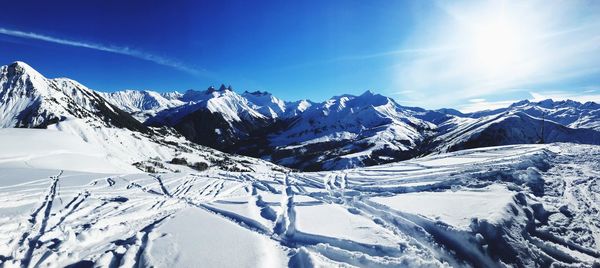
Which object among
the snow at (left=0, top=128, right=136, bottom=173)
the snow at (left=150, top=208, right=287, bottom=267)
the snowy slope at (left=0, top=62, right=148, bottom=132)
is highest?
the snowy slope at (left=0, top=62, right=148, bottom=132)

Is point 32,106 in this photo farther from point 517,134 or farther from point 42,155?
point 517,134

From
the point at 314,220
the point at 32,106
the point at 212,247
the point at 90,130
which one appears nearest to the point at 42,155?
the point at 212,247

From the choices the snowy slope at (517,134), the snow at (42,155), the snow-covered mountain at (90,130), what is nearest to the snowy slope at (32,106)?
the snow-covered mountain at (90,130)

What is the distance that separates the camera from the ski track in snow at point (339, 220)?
9320 mm

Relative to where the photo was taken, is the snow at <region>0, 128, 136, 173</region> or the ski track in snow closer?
the ski track in snow

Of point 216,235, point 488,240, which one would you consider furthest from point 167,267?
point 488,240

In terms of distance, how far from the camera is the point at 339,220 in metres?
12.6

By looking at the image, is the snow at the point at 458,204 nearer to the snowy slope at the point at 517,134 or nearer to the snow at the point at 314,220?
the snow at the point at 314,220

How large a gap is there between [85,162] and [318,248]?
3560 cm

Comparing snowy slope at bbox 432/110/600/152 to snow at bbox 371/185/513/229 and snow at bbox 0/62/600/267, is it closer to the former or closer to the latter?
snow at bbox 0/62/600/267

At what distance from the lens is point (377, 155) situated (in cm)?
18825

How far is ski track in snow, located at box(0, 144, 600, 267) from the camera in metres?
9.32

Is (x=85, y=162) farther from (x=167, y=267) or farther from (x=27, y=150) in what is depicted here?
(x=167, y=267)

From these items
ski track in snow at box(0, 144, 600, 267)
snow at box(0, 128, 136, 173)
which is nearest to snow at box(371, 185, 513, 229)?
ski track in snow at box(0, 144, 600, 267)
